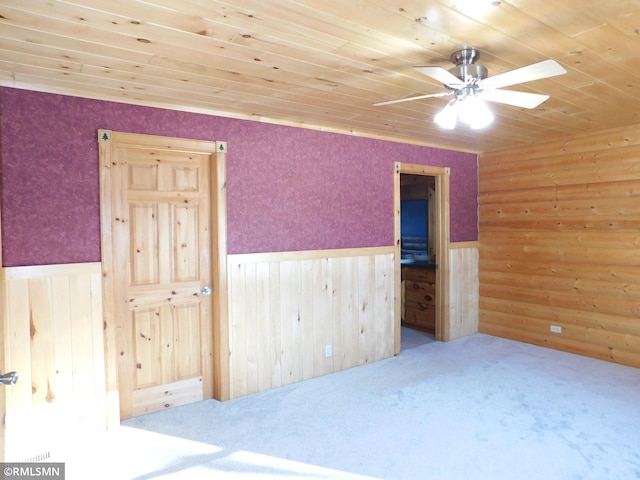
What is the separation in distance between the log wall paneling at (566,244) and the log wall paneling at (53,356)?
439 cm

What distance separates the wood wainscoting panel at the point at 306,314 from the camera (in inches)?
136

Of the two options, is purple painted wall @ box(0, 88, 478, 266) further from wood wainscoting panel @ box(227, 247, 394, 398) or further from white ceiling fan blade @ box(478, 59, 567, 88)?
white ceiling fan blade @ box(478, 59, 567, 88)

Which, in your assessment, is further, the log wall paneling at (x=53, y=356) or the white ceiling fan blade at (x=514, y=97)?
the log wall paneling at (x=53, y=356)

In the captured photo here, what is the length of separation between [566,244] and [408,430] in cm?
292

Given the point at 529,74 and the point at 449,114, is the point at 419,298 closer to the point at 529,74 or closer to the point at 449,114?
the point at 449,114

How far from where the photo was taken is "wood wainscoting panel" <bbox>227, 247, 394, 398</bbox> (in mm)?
3467

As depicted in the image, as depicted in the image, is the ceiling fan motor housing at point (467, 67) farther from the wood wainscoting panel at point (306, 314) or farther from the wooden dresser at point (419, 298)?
the wooden dresser at point (419, 298)

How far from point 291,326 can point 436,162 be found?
8.51 ft

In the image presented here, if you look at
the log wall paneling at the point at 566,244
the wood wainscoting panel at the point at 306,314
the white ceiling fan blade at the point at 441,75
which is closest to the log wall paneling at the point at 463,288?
the log wall paneling at the point at 566,244

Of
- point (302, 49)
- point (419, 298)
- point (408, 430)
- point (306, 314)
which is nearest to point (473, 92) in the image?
point (302, 49)

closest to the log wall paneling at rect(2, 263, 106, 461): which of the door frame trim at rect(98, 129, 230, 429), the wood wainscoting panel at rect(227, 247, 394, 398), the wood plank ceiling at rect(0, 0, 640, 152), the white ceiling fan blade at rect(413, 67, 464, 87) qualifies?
the door frame trim at rect(98, 129, 230, 429)

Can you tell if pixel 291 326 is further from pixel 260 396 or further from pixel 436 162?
pixel 436 162

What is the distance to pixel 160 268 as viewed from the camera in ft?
10.5

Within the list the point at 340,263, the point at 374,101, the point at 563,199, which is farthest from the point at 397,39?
the point at 563,199
